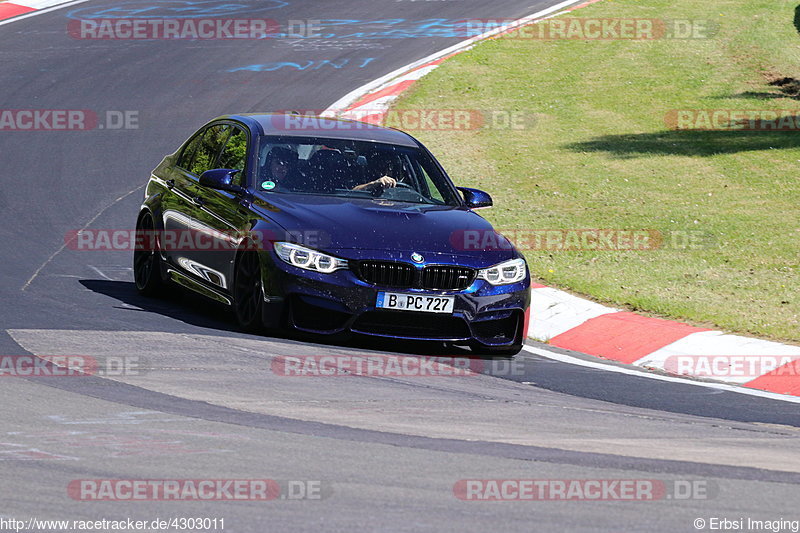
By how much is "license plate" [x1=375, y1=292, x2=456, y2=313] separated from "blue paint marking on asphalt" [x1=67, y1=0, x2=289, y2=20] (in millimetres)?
18112

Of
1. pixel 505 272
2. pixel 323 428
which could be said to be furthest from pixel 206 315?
pixel 323 428

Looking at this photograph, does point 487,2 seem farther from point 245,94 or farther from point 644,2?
point 245,94

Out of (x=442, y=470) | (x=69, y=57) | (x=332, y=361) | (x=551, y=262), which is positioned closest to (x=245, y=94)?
(x=69, y=57)

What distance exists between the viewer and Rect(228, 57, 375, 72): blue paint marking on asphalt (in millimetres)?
22184

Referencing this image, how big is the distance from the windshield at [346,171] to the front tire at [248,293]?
2.60 ft

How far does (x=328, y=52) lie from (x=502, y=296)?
1529 cm

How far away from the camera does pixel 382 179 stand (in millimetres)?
10234

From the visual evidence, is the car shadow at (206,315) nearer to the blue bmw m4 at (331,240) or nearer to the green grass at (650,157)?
the blue bmw m4 at (331,240)

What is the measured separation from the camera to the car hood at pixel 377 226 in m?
9.04
